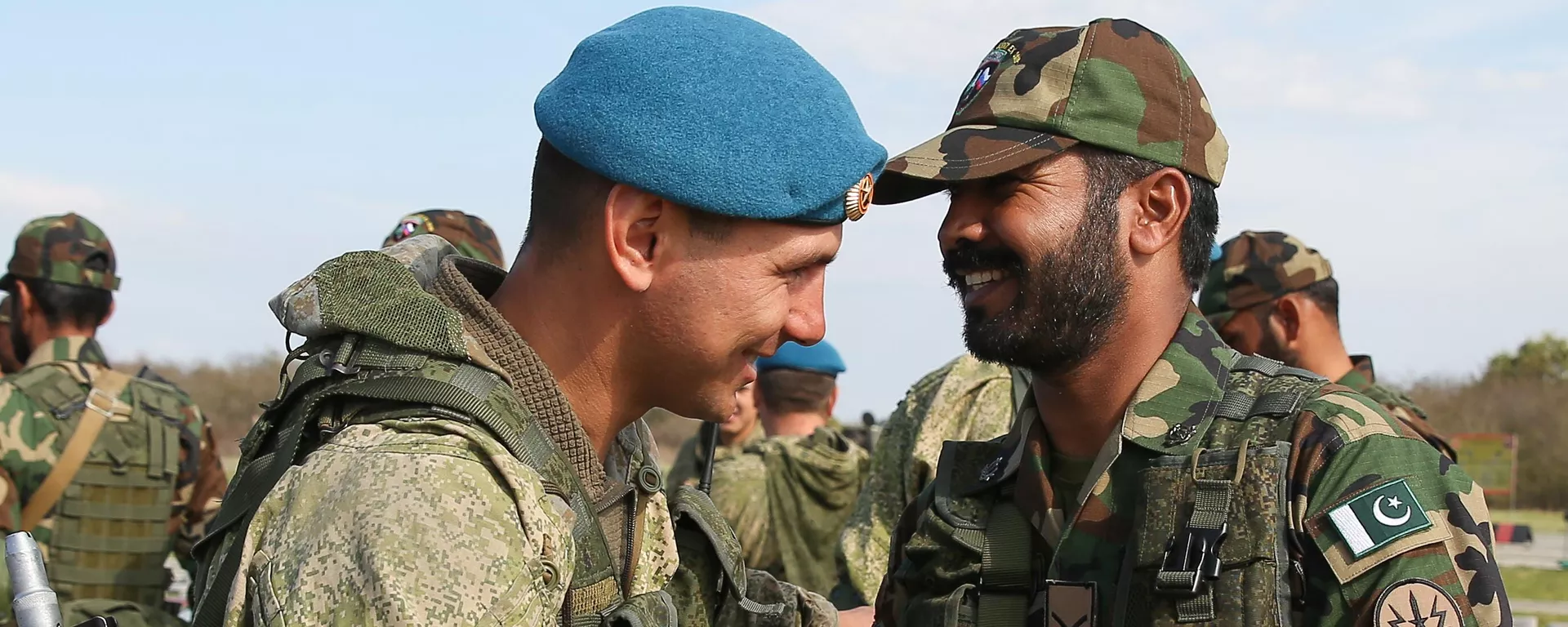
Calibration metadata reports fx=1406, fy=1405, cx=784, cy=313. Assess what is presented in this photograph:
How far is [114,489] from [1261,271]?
5023 millimetres

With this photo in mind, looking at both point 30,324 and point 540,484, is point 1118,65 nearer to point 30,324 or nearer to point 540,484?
point 540,484

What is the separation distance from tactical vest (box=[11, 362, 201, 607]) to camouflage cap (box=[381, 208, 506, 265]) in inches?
65.0

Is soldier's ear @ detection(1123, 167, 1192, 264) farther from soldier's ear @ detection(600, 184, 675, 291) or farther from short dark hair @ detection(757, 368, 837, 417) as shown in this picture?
short dark hair @ detection(757, 368, 837, 417)

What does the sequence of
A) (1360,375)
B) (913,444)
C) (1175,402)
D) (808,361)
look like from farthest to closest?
(808,361), (1360,375), (913,444), (1175,402)

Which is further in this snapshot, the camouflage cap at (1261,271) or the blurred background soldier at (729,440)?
the blurred background soldier at (729,440)

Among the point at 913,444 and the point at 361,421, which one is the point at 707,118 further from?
the point at 913,444

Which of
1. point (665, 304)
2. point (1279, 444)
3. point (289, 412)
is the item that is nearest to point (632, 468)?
point (665, 304)

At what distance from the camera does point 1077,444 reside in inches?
122

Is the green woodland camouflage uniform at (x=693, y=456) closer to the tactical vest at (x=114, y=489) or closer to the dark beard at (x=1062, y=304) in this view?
the tactical vest at (x=114, y=489)

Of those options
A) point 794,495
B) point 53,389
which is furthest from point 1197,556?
point 53,389

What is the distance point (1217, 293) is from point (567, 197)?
176 inches

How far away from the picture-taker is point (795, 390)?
316 inches

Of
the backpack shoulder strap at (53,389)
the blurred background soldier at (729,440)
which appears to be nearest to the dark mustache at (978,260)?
the backpack shoulder strap at (53,389)

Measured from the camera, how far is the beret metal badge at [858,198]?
92.6 inches
